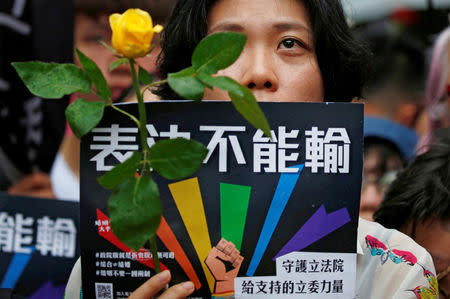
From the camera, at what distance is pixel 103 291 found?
32.9 inches

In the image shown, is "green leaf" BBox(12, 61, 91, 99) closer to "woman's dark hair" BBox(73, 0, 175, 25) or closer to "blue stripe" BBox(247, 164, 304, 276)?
"blue stripe" BBox(247, 164, 304, 276)

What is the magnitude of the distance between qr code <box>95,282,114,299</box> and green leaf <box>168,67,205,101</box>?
0.35m

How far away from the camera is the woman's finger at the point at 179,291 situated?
799mm

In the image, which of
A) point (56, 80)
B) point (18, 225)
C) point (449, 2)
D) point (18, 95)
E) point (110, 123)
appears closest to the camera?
point (56, 80)

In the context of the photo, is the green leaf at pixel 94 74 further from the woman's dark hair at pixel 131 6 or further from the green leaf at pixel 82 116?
the woman's dark hair at pixel 131 6

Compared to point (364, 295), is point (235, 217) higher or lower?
higher

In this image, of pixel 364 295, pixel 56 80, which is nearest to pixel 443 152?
pixel 364 295

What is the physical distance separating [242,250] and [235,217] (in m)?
0.05

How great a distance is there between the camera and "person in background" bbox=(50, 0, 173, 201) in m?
1.97

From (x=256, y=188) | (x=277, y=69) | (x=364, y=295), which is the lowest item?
(x=364, y=295)

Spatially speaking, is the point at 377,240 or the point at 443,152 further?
the point at 443,152

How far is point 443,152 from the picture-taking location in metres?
1.47

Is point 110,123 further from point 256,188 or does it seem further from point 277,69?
point 277,69

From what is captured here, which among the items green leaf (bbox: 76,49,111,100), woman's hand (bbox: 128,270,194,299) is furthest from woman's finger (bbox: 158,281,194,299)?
green leaf (bbox: 76,49,111,100)
